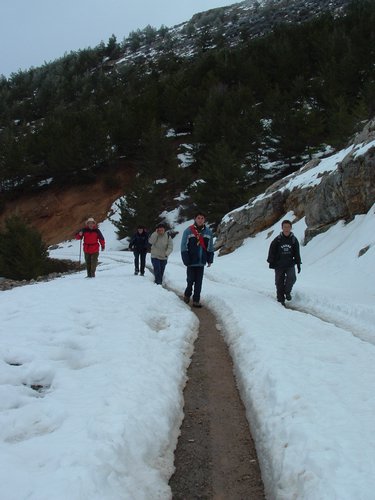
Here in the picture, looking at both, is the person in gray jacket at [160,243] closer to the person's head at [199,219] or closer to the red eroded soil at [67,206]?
the person's head at [199,219]

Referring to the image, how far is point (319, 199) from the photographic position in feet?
65.7

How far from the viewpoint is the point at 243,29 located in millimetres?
92062

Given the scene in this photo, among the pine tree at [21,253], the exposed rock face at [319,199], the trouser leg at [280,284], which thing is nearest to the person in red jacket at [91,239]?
the trouser leg at [280,284]

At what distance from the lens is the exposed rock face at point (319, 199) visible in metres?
17.3

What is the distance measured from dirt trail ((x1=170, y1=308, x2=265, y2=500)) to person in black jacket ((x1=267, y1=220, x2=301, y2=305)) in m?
5.06

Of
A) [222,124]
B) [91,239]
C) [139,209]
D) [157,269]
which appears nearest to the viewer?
[157,269]

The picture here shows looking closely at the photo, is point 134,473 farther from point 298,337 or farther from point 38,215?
point 38,215

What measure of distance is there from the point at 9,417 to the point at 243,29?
337ft

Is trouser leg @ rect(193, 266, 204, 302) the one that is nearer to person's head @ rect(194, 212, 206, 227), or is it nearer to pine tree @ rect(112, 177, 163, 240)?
person's head @ rect(194, 212, 206, 227)

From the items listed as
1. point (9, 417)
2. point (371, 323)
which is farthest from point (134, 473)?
point (371, 323)

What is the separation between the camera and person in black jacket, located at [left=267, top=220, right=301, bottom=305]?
35.1ft

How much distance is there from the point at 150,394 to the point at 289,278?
6.98m

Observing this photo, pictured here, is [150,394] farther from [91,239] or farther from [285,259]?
[91,239]

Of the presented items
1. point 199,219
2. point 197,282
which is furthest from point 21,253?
point 199,219
